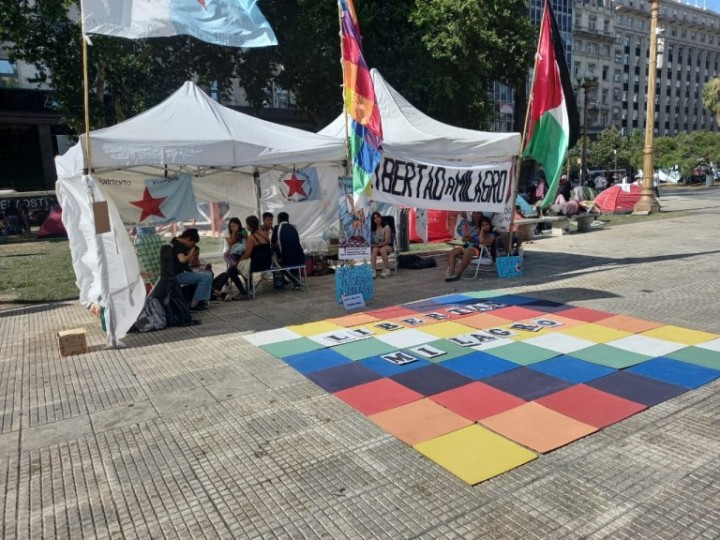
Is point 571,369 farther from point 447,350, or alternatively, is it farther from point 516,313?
point 516,313

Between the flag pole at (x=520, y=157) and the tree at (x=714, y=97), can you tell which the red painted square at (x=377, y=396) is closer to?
the flag pole at (x=520, y=157)

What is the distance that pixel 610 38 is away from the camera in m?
86.1

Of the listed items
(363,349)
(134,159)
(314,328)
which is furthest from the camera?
(314,328)

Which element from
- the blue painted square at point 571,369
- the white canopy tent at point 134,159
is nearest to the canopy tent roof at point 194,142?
the white canopy tent at point 134,159

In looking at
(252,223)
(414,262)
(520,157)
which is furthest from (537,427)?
(414,262)

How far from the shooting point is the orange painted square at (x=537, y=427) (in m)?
3.95

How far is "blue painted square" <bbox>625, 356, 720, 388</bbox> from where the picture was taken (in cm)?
494

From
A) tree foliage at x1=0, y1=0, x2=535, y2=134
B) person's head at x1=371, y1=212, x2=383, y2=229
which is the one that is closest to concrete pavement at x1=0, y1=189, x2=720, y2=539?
person's head at x1=371, y1=212, x2=383, y2=229

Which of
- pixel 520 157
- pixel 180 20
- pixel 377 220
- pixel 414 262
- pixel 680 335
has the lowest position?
pixel 680 335

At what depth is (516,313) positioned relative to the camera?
7.45 m

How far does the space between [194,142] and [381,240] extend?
4.17 metres

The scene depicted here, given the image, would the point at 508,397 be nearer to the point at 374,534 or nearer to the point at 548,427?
the point at 548,427

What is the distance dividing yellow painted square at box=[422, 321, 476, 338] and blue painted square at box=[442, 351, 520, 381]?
0.76 m

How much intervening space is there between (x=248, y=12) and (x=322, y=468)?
19.5 feet
